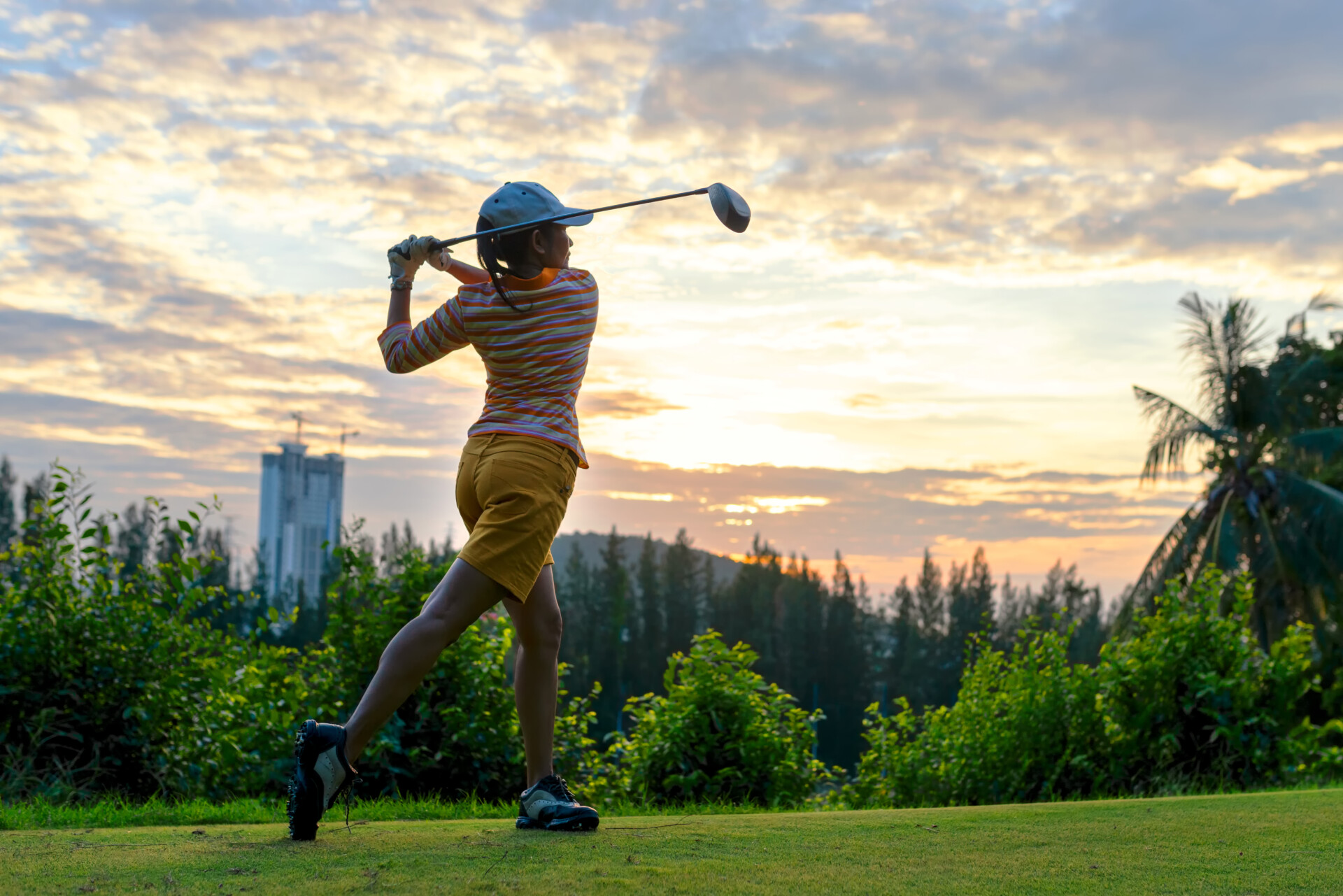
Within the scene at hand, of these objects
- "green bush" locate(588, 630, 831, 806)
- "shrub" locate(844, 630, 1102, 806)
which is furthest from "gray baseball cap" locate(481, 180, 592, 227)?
"shrub" locate(844, 630, 1102, 806)

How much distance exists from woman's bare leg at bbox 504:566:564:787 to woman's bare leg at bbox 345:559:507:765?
231 mm

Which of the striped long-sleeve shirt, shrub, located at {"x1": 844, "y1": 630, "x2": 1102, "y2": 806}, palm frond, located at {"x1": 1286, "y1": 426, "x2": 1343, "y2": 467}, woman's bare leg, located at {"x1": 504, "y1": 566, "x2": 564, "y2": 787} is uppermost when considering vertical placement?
palm frond, located at {"x1": 1286, "y1": 426, "x2": 1343, "y2": 467}

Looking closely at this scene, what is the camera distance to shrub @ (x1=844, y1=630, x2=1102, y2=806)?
7.88 meters

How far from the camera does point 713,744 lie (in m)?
6.89

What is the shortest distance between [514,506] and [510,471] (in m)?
0.11

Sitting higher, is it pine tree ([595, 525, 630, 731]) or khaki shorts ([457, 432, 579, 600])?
khaki shorts ([457, 432, 579, 600])

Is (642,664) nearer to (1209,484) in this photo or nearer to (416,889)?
(1209,484)

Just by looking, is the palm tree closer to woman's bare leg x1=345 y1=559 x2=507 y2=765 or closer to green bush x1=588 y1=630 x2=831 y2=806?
green bush x1=588 y1=630 x2=831 y2=806

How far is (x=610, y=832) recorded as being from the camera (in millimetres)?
3547

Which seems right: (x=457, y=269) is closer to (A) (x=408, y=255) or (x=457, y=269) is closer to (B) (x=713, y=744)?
(A) (x=408, y=255)

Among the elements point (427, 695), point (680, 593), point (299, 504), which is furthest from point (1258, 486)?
point (299, 504)

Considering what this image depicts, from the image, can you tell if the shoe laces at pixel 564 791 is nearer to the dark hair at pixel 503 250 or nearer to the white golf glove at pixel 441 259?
the dark hair at pixel 503 250

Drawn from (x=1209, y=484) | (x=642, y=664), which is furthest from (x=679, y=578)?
(x=1209, y=484)

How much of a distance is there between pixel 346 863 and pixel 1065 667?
6491mm
